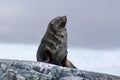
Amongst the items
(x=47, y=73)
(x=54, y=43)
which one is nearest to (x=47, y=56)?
(x=54, y=43)

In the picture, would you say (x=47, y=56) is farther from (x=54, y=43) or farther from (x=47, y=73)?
(x=47, y=73)

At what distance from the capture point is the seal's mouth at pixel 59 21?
89.0 feet

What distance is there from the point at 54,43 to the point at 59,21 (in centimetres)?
125

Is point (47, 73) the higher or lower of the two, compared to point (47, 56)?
higher

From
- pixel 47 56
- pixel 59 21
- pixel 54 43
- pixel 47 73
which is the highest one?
pixel 59 21

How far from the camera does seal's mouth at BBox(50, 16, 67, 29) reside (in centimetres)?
2714

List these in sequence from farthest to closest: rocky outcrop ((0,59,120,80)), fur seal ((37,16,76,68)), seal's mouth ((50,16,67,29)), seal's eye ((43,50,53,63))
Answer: seal's mouth ((50,16,67,29)) < fur seal ((37,16,76,68)) < seal's eye ((43,50,53,63)) < rocky outcrop ((0,59,120,80))

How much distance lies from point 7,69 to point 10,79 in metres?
0.53

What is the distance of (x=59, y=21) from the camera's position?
27219 mm

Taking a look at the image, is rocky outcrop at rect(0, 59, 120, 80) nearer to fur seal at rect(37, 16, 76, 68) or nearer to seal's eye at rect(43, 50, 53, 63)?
seal's eye at rect(43, 50, 53, 63)

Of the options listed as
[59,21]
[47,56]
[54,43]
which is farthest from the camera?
[59,21]

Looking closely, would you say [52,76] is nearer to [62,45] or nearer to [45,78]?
[45,78]

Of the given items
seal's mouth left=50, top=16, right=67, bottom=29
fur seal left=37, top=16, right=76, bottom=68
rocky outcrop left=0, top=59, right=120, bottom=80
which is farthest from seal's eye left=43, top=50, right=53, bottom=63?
rocky outcrop left=0, top=59, right=120, bottom=80

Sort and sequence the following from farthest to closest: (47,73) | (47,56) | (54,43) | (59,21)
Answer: (59,21), (54,43), (47,56), (47,73)
